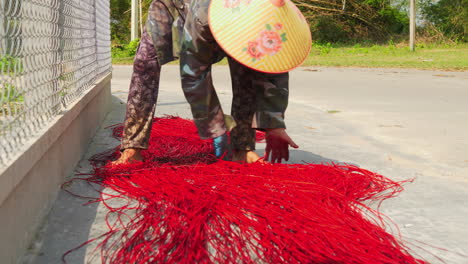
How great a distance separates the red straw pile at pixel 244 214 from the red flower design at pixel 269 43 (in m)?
0.61

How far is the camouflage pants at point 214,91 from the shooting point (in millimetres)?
2454

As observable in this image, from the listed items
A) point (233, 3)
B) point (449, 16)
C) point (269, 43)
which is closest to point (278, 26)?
point (269, 43)

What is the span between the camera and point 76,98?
3301 millimetres

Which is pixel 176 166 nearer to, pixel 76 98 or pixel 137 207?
pixel 137 207

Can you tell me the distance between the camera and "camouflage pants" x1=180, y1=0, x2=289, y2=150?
2.45 meters

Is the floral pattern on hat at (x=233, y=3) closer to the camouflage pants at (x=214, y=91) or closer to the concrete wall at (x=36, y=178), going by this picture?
the camouflage pants at (x=214, y=91)

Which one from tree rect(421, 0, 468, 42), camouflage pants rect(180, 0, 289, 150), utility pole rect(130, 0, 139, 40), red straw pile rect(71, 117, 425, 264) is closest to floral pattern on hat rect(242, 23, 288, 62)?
camouflage pants rect(180, 0, 289, 150)

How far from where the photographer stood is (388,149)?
370cm

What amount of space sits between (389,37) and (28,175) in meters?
29.0

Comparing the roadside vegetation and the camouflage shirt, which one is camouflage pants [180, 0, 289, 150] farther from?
the roadside vegetation

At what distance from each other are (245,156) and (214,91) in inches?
18.0

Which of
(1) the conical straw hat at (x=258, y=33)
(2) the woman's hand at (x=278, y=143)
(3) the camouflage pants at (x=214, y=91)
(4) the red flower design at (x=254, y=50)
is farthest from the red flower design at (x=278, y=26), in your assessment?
(2) the woman's hand at (x=278, y=143)

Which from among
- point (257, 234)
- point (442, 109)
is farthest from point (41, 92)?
point (442, 109)

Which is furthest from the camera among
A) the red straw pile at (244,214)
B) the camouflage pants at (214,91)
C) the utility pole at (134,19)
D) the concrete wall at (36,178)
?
the utility pole at (134,19)
